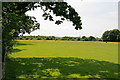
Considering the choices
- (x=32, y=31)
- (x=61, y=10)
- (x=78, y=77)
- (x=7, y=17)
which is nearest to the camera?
(x=7, y=17)

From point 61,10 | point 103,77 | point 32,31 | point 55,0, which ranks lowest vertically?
point 103,77

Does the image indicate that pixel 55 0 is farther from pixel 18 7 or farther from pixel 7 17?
pixel 7 17

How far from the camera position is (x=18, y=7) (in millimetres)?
10062

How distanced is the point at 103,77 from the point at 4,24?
300 inches

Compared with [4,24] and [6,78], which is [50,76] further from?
[4,24]

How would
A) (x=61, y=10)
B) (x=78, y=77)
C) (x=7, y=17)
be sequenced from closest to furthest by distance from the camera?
(x=7, y=17), (x=78, y=77), (x=61, y=10)

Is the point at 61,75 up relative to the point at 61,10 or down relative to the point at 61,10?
down

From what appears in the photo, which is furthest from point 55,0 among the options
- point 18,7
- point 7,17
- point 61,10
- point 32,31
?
point 32,31

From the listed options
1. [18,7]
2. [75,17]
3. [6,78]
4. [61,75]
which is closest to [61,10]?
[75,17]

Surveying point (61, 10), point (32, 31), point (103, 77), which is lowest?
point (103, 77)

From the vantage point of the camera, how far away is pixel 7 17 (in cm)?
791

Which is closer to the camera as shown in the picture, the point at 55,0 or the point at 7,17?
the point at 7,17

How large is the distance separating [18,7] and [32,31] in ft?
16.3

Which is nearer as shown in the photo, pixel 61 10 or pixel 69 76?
pixel 69 76
